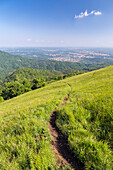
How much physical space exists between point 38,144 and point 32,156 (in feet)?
1.58

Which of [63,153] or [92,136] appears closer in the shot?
[63,153]

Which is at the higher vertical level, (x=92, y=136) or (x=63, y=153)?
(x=92, y=136)

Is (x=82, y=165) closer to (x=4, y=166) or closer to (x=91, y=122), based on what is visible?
(x=91, y=122)

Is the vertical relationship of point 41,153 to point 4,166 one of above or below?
above

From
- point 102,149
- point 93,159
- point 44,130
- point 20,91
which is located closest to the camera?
point 93,159

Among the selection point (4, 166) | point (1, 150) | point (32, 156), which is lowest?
point (1, 150)

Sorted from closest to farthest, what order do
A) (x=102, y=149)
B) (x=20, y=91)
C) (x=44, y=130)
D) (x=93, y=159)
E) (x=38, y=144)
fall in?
(x=93, y=159) < (x=102, y=149) < (x=38, y=144) < (x=44, y=130) < (x=20, y=91)

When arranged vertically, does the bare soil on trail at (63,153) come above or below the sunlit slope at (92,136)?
below

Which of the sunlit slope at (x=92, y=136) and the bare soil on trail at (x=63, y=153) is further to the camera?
the bare soil on trail at (x=63, y=153)

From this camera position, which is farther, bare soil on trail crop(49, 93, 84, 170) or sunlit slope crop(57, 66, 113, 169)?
bare soil on trail crop(49, 93, 84, 170)

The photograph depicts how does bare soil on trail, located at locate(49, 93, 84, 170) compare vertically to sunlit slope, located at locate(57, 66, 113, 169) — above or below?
below

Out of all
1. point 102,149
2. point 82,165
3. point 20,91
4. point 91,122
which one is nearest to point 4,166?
point 82,165

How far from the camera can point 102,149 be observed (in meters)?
2.99

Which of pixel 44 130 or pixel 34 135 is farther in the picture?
pixel 44 130
